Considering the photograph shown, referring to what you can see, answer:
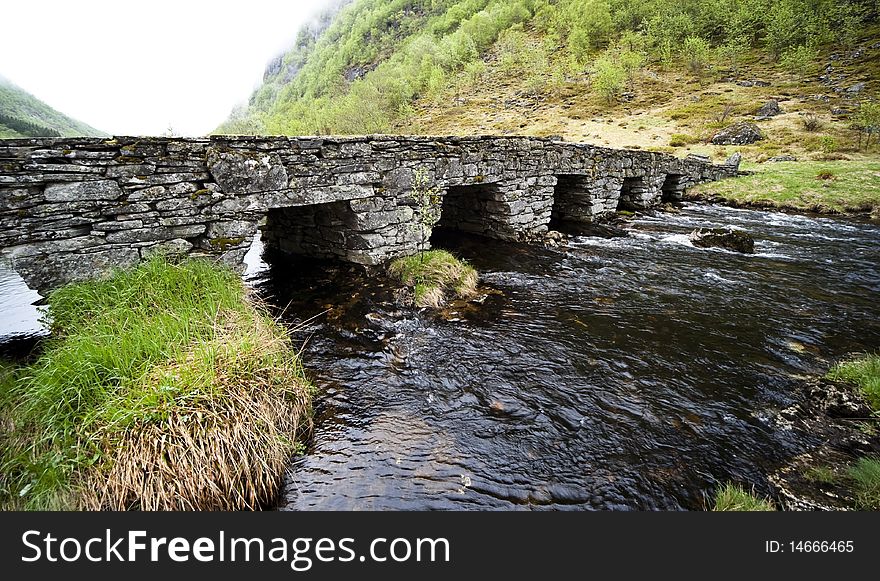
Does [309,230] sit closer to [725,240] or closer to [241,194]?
[241,194]

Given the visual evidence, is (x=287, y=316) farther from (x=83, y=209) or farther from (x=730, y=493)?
(x=730, y=493)

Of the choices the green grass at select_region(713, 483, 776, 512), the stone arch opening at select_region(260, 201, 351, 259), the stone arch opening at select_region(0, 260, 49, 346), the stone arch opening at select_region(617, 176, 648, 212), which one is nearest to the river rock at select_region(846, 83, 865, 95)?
the stone arch opening at select_region(617, 176, 648, 212)

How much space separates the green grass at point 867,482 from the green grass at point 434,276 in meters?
5.15

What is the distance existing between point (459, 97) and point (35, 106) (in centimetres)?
8971

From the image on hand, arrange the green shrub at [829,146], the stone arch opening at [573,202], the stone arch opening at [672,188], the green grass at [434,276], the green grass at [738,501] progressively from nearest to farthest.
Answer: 1. the green grass at [738,501]
2. the green grass at [434,276]
3. the stone arch opening at [573,202]
4. the stone arch opening at [672,188]
5. the green shrub at [829,146]

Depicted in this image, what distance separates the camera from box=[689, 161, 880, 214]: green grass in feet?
50.3

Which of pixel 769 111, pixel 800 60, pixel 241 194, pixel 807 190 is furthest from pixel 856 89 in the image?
pixel 241 194

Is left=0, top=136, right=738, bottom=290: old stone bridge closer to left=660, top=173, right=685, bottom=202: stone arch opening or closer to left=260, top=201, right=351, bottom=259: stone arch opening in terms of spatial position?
left=260, top=201, right=351, bottom=259: stone arch opening

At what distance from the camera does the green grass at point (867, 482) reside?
305cm

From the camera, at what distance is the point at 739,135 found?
31.0 m

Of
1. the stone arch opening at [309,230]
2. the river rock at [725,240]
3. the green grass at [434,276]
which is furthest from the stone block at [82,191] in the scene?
the river rock at [725,240]

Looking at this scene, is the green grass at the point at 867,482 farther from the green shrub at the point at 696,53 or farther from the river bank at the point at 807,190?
the green shrub at the point at 696,53

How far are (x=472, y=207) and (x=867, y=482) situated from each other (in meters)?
9.20
